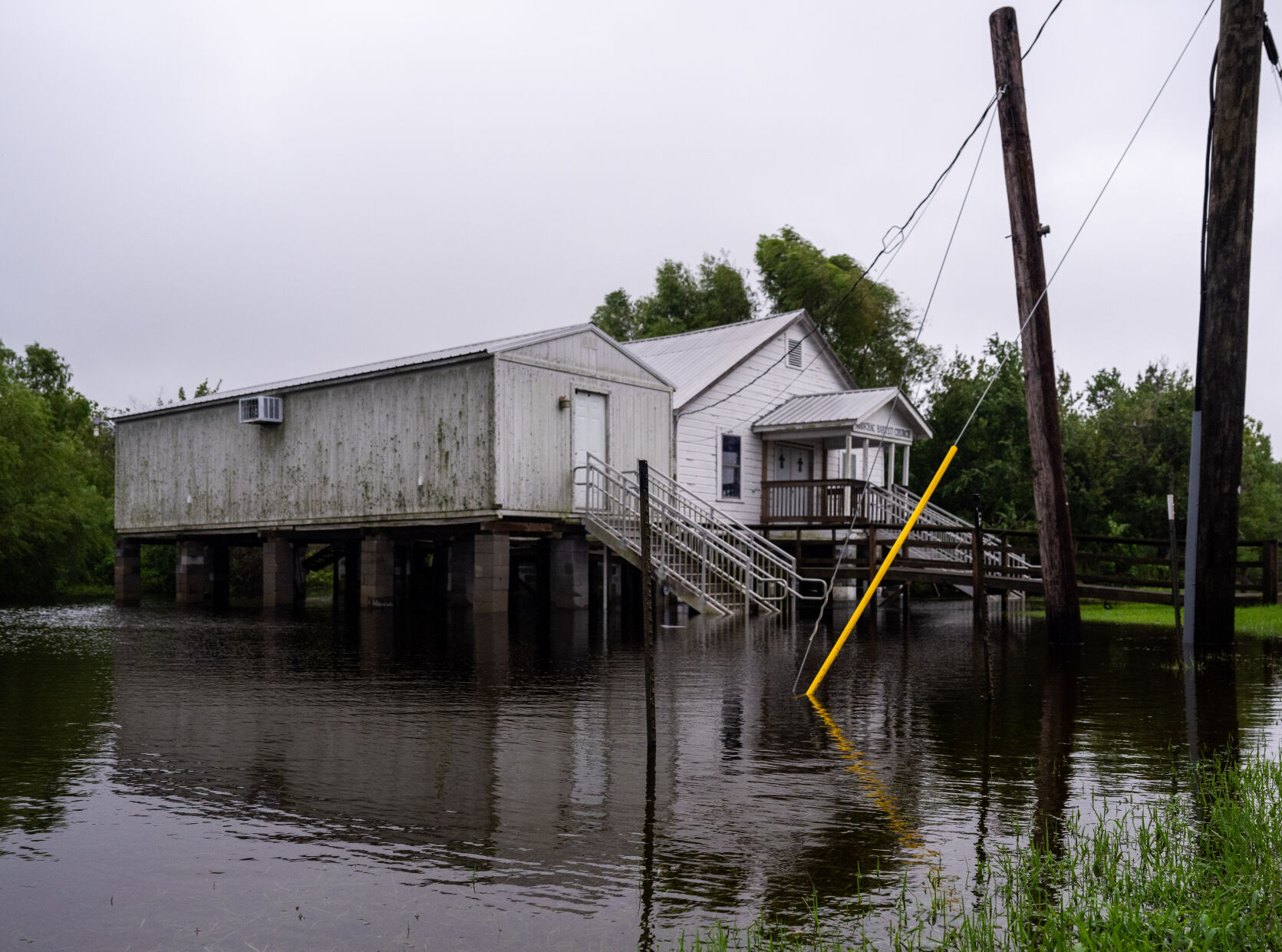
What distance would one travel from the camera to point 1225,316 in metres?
13.8

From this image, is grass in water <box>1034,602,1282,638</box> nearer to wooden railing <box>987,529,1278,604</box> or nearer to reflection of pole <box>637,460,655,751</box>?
wooden railing <box>987,529,1278,604</box>

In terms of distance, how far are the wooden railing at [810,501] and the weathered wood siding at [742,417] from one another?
0.37 metres

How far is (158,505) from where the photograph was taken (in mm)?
33625

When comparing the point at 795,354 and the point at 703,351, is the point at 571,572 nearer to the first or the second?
the point at 703,351

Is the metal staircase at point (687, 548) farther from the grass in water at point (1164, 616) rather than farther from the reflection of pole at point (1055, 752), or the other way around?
the reflection of pole at point (1055, 752)

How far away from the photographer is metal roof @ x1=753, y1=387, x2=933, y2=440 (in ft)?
99.2

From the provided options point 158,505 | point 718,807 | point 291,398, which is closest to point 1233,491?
point 718,807

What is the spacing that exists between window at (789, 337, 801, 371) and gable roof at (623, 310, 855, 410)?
1.64 ft

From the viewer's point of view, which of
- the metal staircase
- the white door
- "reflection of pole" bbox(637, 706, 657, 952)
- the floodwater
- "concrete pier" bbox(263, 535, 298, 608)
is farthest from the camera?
"concrete pier" bbox(263, 535, 298, 608)

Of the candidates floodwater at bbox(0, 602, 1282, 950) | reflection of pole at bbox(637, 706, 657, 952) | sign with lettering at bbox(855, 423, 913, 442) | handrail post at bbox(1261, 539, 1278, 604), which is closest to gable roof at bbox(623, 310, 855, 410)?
sign with lettering at bbox(855, 423, 913, 442)

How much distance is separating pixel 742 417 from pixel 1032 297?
16783 mm

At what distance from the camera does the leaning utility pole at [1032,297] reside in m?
15.1

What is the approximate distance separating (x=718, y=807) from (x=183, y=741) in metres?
4.19

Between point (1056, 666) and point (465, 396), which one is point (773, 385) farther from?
point (1056, 666)
